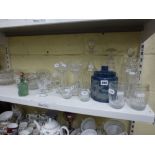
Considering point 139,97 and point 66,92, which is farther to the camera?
point 66,92

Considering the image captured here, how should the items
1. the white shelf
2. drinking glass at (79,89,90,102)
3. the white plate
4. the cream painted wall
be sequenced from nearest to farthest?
the white shelf < drinking glass at (79,89,90,102) < the cream painted wall < the white plate

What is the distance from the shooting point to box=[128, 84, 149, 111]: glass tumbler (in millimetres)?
572

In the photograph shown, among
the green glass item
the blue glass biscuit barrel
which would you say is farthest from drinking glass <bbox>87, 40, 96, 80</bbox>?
the green glass item

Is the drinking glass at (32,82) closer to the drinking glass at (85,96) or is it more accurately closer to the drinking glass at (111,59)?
the drinking glass at (85,96)

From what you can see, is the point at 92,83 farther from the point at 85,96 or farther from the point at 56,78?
the point at 56,78

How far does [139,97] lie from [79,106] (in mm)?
265

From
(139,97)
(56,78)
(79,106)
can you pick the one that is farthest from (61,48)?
(139,97)

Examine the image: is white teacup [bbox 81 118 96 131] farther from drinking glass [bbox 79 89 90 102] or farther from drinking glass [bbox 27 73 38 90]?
drinking glass [bbox 27 73 38 90]

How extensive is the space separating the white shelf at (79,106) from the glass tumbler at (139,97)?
22 mm

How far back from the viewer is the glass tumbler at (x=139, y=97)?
0.57 m

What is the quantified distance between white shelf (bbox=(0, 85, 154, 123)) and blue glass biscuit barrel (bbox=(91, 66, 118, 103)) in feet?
0.10

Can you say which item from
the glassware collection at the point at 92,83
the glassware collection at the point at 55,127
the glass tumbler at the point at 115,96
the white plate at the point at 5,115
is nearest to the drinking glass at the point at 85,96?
the glassware collection at the point at 92,83

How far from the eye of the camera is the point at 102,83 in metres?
0.60
